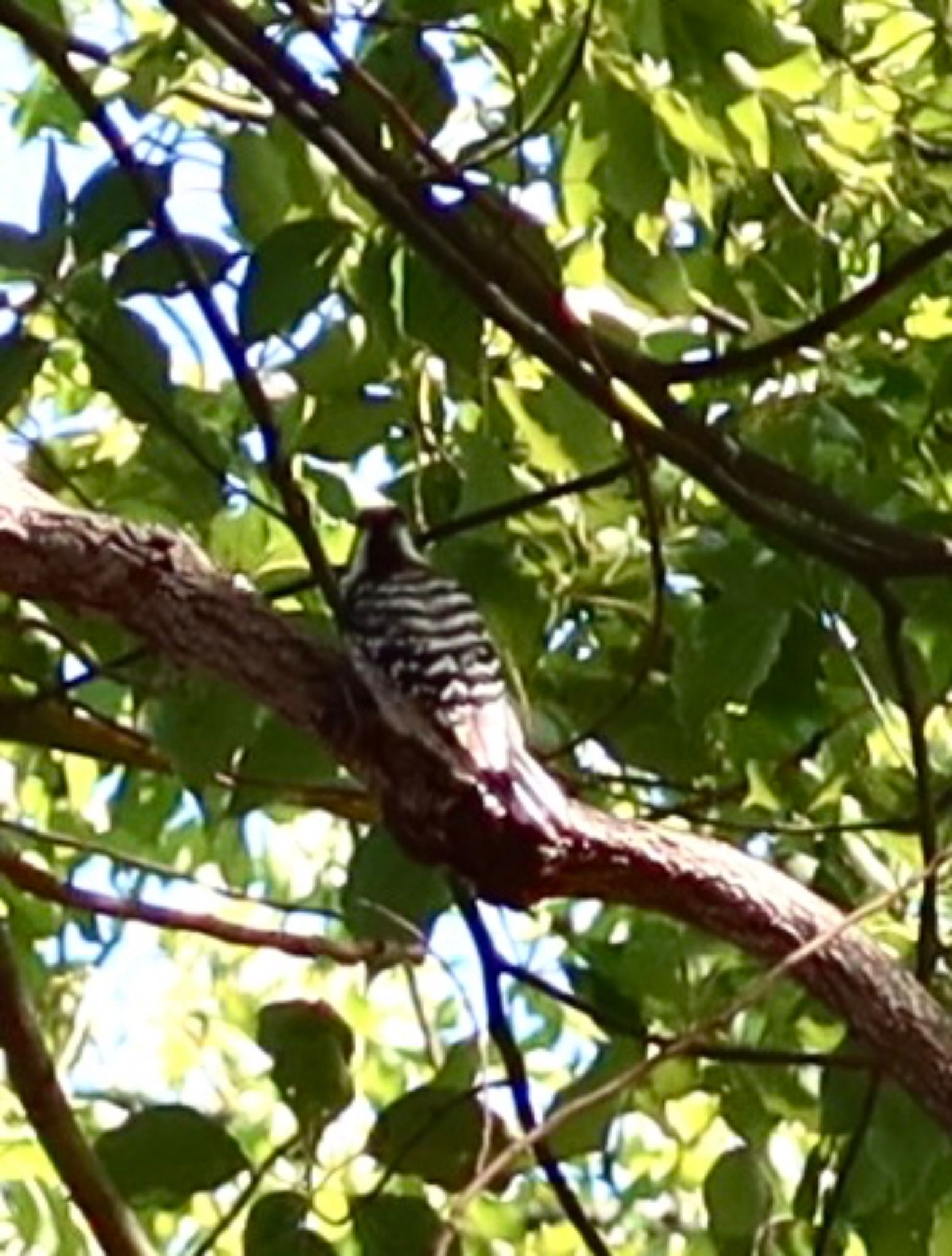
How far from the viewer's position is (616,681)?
2.45 metres

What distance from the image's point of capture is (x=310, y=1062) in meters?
1.96

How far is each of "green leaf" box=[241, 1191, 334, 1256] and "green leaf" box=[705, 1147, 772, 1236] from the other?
17.4 inches

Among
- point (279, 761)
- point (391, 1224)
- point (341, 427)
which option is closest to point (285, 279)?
point (341, 427)

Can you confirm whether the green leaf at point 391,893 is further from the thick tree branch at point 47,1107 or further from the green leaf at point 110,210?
the green leaf at point 110,210

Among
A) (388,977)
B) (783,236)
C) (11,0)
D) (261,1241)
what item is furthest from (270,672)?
(388,977)

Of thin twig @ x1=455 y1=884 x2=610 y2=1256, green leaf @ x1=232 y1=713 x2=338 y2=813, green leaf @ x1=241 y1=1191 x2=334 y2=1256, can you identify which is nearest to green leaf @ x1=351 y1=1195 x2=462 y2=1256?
green leaf @ x1=241 y1=1191 x2=334 y2=1256

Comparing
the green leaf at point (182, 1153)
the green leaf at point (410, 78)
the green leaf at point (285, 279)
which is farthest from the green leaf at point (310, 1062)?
the green leaf at point (410, 78)

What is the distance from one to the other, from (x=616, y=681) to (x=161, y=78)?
0.55 metres

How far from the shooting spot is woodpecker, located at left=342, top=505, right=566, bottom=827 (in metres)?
1.84

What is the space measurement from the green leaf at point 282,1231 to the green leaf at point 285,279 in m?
0.57

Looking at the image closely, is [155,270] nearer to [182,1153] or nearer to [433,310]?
[433,310]

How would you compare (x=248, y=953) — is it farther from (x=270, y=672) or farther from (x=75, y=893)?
(x=270, y=672)

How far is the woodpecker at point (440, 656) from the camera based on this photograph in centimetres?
184

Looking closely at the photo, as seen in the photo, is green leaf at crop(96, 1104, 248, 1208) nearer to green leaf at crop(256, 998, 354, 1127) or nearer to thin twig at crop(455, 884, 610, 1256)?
green leaf at crop(256, 998, 354, 1127)
